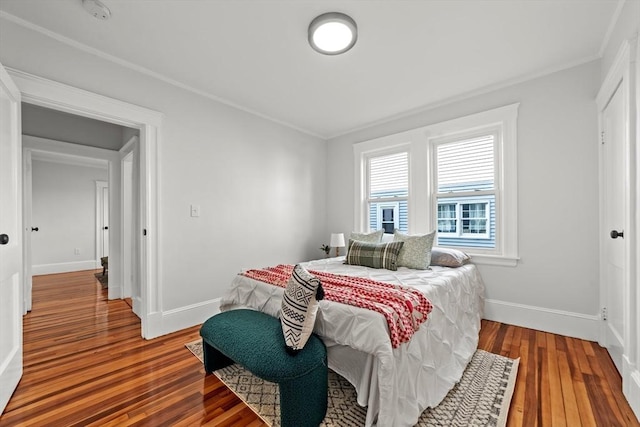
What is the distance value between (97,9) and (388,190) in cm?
344

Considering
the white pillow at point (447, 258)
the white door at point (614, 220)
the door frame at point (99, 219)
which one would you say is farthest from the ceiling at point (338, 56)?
the door frame at point (99, 219)

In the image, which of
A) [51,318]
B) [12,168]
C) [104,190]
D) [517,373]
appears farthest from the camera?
[104,190]

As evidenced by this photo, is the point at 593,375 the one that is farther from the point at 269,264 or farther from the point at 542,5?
the point at 269,264

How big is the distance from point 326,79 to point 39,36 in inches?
90.4

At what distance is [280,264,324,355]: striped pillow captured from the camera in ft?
4.87

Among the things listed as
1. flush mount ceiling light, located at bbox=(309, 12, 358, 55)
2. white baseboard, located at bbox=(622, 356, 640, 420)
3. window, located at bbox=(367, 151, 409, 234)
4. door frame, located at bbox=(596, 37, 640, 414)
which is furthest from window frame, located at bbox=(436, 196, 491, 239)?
flush mount ceiling light, located at bbox=(309, 12, 358, 55)

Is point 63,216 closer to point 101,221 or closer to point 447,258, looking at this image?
point 101,221

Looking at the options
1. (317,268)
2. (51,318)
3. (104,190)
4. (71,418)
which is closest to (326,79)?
(317,268)

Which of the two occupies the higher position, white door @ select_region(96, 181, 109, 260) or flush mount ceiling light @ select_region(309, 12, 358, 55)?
flush mount ceiling light @ select_region(309, 12, 358, 55)

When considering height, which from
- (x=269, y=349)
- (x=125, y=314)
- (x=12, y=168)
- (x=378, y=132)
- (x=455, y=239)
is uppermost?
(x=378, y=132)

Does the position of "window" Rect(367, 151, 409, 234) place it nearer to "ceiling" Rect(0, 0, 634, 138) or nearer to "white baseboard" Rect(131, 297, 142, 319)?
"ceiling" Rect(0, 0, 634, 138)

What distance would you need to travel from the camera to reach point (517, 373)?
2008 millimetres

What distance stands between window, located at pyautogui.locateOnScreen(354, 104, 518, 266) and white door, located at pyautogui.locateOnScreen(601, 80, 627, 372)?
0.68m

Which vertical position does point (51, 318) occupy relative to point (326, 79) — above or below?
below
